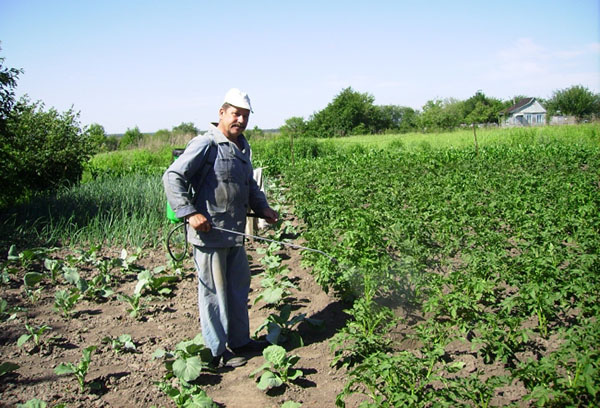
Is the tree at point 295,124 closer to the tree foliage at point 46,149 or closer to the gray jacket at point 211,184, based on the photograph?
the tree foliage at point 46,149

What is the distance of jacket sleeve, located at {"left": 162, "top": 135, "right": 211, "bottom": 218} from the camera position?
10.1 ft

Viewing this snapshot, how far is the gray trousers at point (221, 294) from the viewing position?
3.27 m

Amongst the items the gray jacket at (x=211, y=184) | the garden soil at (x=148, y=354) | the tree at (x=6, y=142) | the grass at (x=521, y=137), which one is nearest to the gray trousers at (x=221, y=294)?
the gray jacket at (x=211, y=184)

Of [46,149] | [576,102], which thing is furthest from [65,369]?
[576,102]

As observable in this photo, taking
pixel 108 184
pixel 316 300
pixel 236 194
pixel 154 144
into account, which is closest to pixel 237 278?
pixel 236 194

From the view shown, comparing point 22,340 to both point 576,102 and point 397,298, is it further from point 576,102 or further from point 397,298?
point 576,102

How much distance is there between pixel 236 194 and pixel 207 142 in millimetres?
379

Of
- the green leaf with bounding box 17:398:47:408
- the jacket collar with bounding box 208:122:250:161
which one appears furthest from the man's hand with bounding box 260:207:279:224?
the green leaf with bounding box 17:398:47:408

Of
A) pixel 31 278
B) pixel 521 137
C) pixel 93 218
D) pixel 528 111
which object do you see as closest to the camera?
pixel 31 278

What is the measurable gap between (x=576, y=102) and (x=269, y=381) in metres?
59.4

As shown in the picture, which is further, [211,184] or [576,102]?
[576,102]

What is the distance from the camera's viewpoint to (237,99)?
316 cm

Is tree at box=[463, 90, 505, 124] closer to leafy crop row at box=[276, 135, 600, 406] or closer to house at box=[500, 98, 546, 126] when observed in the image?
house at box=[500, 98, 546, 126]

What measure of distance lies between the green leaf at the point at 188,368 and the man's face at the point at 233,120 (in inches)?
55.3
